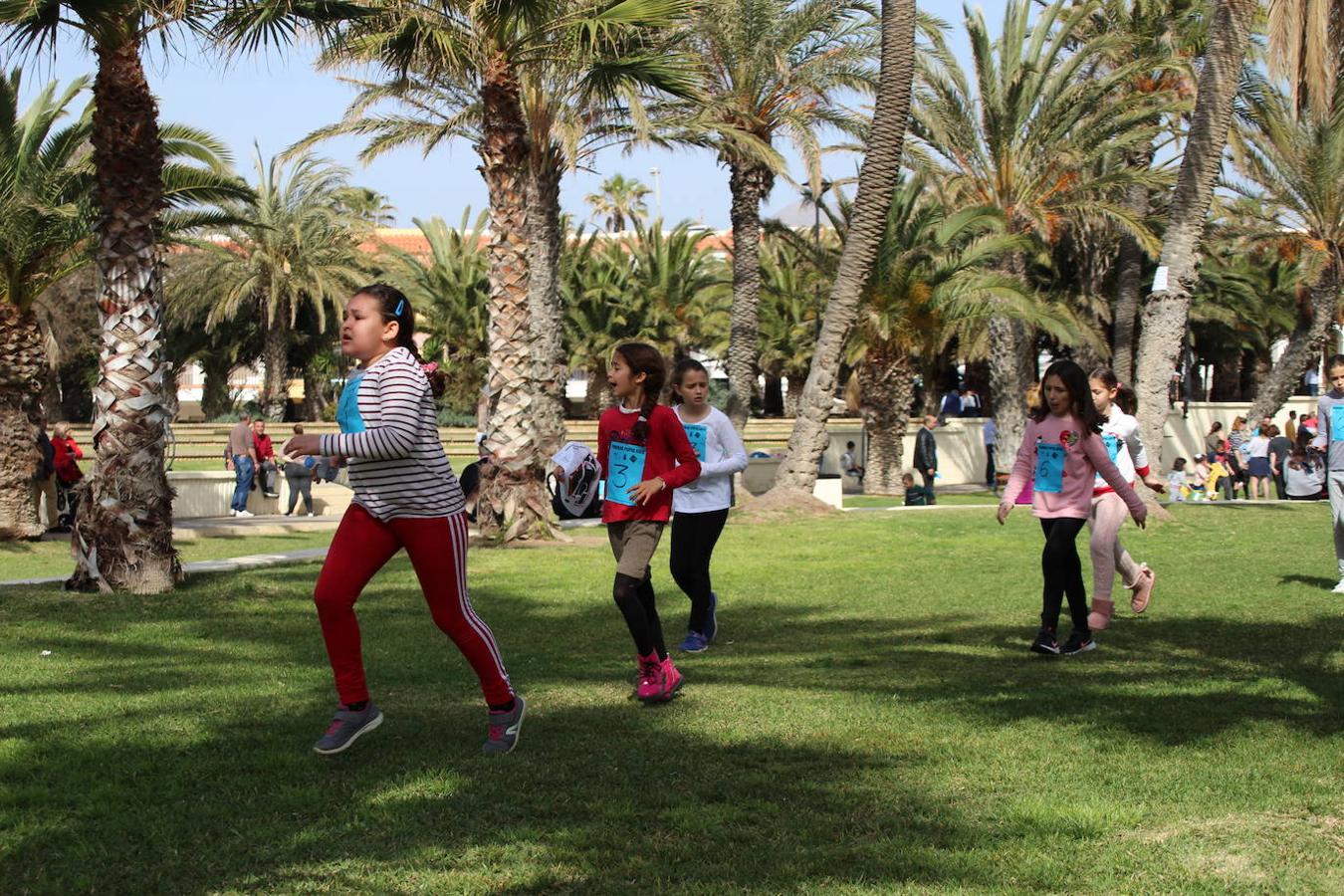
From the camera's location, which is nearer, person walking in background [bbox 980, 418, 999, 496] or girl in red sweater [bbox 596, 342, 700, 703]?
girl in red sweater [bbox 596, 342, 700, 703]

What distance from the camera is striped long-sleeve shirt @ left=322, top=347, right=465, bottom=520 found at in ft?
17.0

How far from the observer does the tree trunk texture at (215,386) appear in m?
45.4

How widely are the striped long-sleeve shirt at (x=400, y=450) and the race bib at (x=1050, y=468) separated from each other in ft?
12.9

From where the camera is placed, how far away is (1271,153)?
2811 cm

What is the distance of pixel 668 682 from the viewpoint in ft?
21.4

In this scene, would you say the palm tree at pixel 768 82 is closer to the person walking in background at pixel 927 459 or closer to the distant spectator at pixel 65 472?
the person walking in background at pixel 927 459

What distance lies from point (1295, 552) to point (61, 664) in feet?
35.8

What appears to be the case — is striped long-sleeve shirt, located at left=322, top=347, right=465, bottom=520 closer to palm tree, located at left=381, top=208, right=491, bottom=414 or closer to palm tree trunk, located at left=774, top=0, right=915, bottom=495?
palm tree trunk, located at left=774, top=0, right=915, bottom=495

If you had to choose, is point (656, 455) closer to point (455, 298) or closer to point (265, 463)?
point (265, 463)

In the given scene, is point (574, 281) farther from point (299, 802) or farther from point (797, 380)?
point (299, 802)

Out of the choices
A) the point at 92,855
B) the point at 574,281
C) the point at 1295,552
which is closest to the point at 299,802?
the point at 92,855

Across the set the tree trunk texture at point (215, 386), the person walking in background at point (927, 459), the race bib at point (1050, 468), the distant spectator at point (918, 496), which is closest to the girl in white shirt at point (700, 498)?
the race bib at point (1050, 468)

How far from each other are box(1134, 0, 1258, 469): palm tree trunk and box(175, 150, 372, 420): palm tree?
25958mm

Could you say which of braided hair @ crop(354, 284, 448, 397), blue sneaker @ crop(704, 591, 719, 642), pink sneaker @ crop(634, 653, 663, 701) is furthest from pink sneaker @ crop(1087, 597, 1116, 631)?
braided hair @ crop(354, 284, 448, 397)
